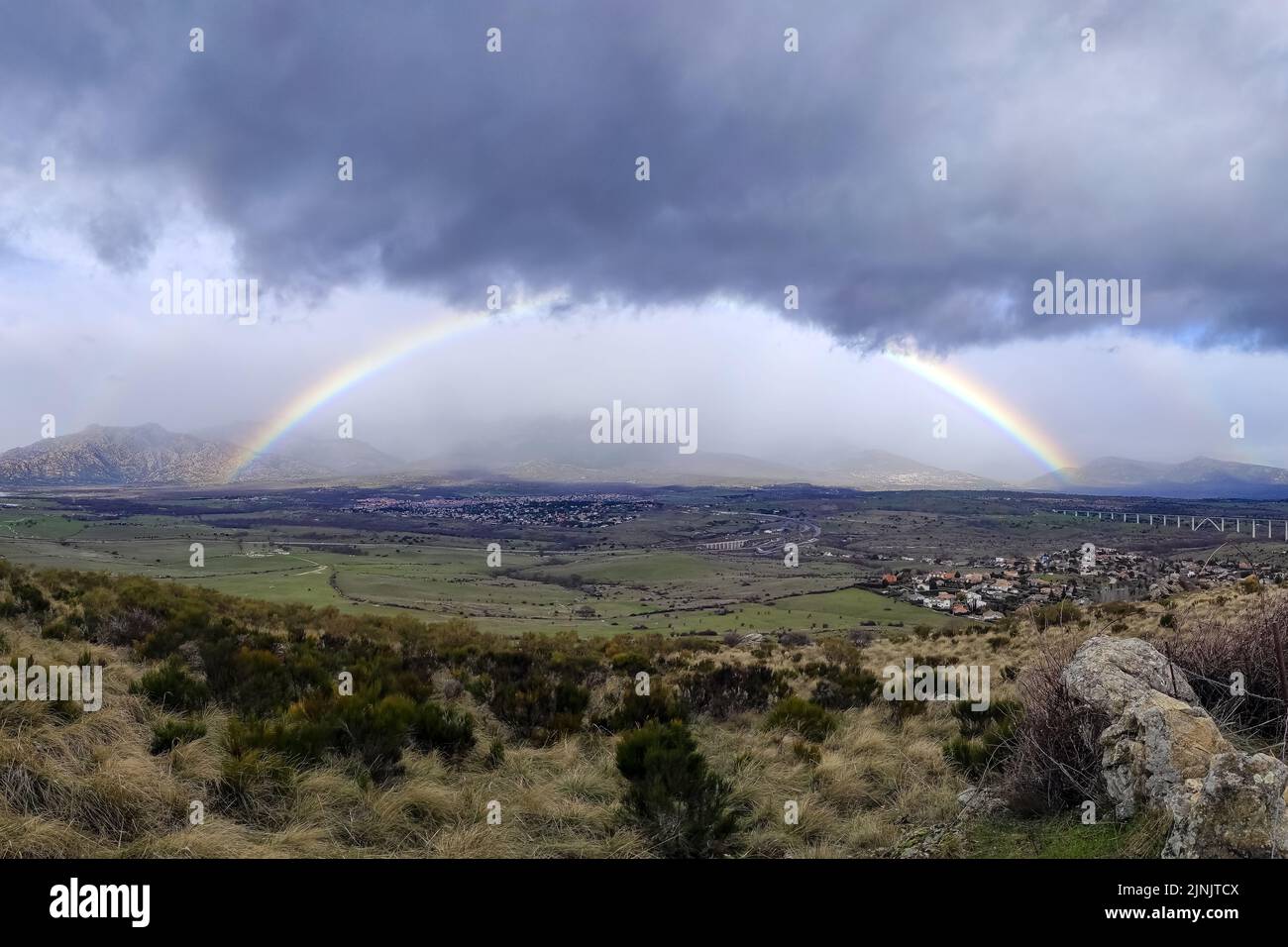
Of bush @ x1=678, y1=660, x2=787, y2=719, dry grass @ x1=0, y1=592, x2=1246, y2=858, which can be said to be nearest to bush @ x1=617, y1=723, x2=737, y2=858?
dry grass @ x1=0, y1=592, x2=1246, y2=858

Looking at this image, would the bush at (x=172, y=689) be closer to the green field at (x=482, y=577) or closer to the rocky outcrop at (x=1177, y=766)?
the rocky outcrop at (x=1177, y=766)

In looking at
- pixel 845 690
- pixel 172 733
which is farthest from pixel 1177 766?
pixel 172 733

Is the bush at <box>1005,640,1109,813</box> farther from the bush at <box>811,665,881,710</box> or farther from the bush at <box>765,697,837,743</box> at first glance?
the bush at <box>811,665,881,710</box>

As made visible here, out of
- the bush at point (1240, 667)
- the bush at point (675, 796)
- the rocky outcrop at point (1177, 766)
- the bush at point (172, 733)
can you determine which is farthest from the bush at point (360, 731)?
the bush at point (1240, 667)

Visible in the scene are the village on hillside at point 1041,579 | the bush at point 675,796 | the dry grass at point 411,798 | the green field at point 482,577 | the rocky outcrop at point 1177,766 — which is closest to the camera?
the rocky outcrop at point 1177,766

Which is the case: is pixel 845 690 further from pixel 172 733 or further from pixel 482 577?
pixel 482 577

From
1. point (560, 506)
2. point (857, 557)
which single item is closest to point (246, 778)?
point (857, 557)
